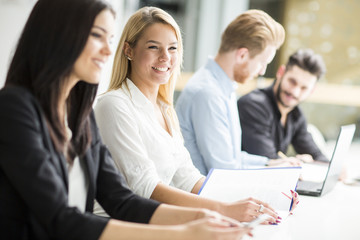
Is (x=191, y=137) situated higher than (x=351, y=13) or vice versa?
(x=351, y=13)

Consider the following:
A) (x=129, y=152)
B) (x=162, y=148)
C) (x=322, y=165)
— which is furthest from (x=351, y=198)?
(x=129, y=152)

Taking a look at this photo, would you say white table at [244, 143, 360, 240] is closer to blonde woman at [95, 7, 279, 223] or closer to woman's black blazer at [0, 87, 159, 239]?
blonde woman at [95, 7, 279, 223]

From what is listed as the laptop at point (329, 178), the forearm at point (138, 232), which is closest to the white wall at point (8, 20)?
the laptop at point (329, 178)

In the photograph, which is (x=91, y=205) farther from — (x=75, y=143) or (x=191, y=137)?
(x=191, y=137)

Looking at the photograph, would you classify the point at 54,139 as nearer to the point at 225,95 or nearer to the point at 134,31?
the point at 134,31

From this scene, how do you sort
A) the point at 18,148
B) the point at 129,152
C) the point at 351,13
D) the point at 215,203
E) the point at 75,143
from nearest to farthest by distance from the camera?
the point at 18,148
the point at 75,143
the point at 215,203
the point at 129,152
the point at 351,13

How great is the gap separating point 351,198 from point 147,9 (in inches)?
47.5

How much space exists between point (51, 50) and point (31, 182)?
29 centimetres

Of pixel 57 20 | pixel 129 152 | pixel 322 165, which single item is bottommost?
pixel 322 165

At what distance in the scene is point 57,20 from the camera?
103cm

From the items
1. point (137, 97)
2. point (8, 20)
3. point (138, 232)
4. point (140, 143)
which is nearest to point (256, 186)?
point (140, 143)

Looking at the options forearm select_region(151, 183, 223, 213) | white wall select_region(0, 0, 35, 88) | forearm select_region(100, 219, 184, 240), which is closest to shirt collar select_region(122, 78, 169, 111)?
forearm select_region(151, 183, 223, 213)

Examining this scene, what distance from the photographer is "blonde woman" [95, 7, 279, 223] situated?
1.46m

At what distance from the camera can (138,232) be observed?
98 cm
